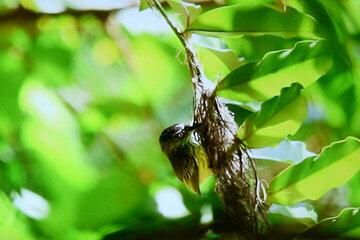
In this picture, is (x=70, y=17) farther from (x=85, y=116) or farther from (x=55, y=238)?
(x=55, y=238)

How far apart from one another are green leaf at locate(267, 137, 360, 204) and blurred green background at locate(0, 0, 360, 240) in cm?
6

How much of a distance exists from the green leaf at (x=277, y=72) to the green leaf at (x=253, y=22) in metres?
0.03

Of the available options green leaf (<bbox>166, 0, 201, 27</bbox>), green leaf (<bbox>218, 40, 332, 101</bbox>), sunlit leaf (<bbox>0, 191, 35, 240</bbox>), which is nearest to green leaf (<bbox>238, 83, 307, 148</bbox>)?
green leaf (<bbox>218, 40, 332, 101</bbox>)

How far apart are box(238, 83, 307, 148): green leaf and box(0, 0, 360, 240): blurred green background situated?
59mm

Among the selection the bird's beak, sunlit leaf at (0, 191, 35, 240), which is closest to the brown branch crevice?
the bird's beak

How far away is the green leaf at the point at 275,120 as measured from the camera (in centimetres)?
51

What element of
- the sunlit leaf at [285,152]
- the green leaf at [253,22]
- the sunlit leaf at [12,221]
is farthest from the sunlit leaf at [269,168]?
the sunlit leaf at [12,221]

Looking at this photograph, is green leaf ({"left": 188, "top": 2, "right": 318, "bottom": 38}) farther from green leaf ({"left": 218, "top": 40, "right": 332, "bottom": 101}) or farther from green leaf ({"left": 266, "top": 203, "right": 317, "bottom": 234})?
green leaf ({"left": 266, "top": 203, "right": 317, "bottom": 234})

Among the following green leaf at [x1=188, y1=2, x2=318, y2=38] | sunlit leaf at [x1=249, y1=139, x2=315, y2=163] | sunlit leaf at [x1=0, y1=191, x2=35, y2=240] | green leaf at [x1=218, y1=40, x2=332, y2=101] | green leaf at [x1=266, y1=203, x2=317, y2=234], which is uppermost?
green leaf at [x1=188, y1=2, x2=318, y2=38]

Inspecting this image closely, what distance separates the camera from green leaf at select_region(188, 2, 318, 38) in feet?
1.71

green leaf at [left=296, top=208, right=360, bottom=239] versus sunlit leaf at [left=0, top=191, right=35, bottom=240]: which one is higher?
sunlit leaf at [left=0, top=191, right=35, bottom=240]

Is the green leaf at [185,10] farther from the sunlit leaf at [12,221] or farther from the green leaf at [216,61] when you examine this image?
the sunlit leaf at [12,221]

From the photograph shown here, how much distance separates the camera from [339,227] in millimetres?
534

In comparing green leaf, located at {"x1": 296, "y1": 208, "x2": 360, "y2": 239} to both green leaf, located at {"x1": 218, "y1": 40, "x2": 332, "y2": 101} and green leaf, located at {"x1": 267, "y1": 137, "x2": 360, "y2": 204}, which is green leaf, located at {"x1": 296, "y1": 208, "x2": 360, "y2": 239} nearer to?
green leaf, located at {"x1": 267, "y1": 137, "x2": 360, "y2": 204}
